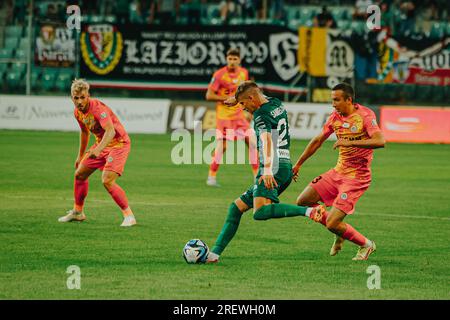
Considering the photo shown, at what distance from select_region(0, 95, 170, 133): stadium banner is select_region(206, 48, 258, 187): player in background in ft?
34.0

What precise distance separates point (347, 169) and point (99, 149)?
335cm

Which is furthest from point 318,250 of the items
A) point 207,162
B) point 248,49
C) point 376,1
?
point 376,1

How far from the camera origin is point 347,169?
10.9 meters

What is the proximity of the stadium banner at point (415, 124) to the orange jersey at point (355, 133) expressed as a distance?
16721 mm

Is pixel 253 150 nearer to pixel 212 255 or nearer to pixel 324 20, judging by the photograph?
pixel 212 255

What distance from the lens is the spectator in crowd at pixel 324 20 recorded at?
1182 inches

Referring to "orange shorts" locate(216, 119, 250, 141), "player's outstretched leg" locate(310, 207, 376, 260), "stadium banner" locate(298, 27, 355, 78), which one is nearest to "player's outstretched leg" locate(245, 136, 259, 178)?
"orange shorts" locate(216, 119, 250, 141)

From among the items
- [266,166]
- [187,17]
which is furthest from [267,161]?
[187,17]

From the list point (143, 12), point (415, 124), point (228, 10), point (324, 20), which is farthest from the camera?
point (143, 12)

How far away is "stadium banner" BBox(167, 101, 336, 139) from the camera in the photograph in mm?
28250

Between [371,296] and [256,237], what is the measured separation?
3.79m

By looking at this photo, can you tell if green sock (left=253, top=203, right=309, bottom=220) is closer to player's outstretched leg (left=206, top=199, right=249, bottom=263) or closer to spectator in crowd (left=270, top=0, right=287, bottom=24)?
player's outstretched leg (left=206, top=199, right=249, bottom=263)

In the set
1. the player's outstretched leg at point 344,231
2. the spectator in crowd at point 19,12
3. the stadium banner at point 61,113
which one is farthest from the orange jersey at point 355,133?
the spectator in crowd at point 19,12
